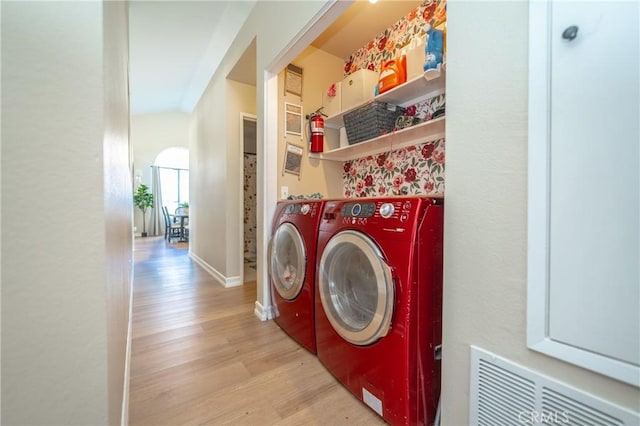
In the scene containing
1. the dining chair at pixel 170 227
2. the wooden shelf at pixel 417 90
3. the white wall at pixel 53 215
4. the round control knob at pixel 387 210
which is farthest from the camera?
the dining chair at pixel 170 227

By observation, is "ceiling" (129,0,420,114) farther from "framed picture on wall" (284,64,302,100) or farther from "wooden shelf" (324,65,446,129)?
"wooden shelf" (324,65,446,129)

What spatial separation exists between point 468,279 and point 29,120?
1163 mm

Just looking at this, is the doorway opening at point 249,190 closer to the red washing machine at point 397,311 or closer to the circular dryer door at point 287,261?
the circular dryer door at point 287,261

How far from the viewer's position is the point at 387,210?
1.11 meters

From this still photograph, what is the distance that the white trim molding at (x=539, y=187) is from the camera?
671 mm

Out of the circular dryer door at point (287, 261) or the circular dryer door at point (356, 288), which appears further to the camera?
the circular dryer door at point (287, 261)

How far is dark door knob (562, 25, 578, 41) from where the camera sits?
2.06ft

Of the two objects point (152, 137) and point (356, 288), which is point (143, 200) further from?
point (356, 288)

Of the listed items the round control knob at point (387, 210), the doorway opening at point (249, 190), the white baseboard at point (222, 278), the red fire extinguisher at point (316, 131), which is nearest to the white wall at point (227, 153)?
the white baseboard at point (222, 278)

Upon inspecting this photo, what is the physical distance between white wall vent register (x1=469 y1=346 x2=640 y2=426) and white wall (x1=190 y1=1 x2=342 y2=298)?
1628 millimetres

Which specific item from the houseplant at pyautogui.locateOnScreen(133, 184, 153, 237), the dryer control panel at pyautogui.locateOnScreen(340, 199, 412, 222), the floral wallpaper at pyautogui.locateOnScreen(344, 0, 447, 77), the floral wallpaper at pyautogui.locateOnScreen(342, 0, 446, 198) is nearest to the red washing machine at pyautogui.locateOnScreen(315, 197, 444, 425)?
the dryer control panel at pyautogui.locateOnScreen(340, 199, 412, 222)

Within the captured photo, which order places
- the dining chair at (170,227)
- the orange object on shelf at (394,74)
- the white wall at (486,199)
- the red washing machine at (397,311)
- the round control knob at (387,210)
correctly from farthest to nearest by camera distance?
the dining chair at (170,227) < the orange object on shelf at (394,74) < the round control knob at (387,210) < the red washing machine at (397,311) < the white wall at (486,199)
